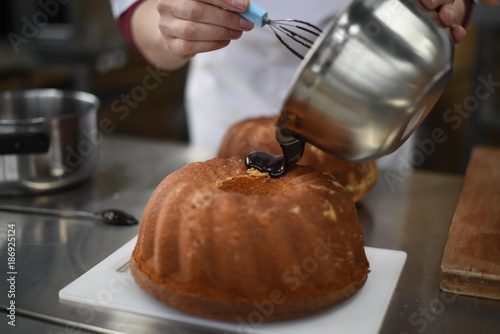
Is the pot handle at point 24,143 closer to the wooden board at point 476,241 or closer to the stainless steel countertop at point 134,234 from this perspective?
the stainless steel countertop at point 134,234

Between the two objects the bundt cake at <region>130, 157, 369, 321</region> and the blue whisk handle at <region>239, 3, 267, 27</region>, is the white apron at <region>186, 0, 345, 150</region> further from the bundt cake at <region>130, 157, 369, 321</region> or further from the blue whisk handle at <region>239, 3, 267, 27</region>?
the bundt cake at <region>130, 157, 369, 321</region>

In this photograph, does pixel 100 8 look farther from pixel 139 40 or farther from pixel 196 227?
pixel 196 227

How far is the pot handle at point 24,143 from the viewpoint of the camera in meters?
1.36

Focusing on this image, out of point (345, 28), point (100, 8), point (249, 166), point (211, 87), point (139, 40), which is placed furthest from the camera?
point (100, 8)

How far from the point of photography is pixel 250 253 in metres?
0.90

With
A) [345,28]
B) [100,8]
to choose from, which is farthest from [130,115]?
[345,28]

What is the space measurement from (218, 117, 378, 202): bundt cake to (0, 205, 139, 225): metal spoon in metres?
0.27

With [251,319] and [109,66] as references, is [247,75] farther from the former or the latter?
[109,66]

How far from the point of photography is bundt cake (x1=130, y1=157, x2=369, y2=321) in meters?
0.90

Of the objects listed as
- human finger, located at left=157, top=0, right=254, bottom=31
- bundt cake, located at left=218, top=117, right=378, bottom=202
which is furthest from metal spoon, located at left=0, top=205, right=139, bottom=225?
human finger, located at left=157, top=0, right=254, bottom=31

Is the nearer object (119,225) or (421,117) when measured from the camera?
(421,117)

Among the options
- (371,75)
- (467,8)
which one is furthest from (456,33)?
(467,8)

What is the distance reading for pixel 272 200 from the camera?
0.94 m

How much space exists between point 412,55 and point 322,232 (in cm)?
29
